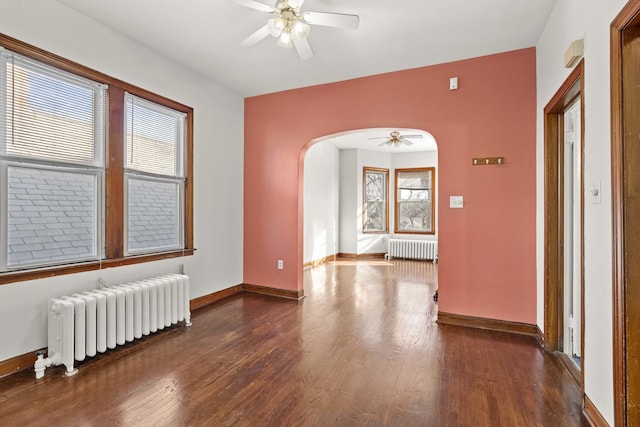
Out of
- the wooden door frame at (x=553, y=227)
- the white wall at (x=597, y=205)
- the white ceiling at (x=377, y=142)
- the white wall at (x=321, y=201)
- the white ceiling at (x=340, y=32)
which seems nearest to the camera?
the white wall at (x=597, y=205)

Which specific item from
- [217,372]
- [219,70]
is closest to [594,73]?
[217,372]

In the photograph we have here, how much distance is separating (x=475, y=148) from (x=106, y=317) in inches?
155

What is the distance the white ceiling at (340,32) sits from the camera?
106 inches

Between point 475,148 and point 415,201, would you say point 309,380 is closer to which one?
point 475,148

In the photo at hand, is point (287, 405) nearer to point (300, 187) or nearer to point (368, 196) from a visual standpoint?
point (300, 187)

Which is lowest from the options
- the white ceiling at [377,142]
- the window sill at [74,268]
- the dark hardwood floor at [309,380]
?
the dark hardwood floor at [309,380]

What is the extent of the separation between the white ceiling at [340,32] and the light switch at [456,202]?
1.55 m

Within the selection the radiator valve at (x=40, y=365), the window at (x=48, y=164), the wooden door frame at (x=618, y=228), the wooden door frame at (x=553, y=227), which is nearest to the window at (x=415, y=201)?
the wooden door frame at (x=553, y=227)

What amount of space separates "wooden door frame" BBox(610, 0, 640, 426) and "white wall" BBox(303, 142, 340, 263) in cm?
531

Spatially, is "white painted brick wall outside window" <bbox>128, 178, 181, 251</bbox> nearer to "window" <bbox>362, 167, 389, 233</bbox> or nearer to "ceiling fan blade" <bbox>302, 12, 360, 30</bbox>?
"ceiling fan blade" <bbox>302, 12, 360, 30</bbox>

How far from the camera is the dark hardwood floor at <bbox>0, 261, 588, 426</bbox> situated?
6.35 ft

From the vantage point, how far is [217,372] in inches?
97.0

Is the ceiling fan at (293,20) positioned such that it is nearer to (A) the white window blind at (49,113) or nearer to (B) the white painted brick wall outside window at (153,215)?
(A) the white window blind at (49,113)

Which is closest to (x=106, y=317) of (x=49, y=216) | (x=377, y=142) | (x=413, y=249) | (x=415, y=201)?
(x=49, y=216)
